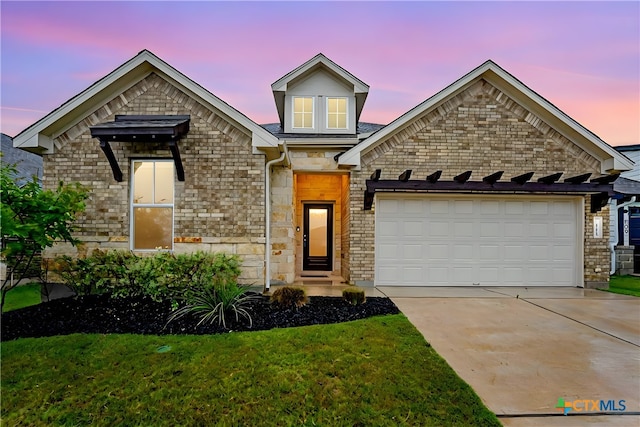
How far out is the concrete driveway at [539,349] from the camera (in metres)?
2.61

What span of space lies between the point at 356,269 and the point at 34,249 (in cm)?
647

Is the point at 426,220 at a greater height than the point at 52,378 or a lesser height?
greater

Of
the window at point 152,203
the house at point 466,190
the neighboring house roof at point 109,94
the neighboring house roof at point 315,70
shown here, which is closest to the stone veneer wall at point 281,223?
the house at point 466,190

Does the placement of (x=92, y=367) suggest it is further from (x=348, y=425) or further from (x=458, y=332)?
(x=458, y=332)

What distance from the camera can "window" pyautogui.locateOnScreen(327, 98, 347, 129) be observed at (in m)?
9.38

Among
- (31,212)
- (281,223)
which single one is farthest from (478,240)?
(31,212)

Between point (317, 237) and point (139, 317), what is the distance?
720 cm

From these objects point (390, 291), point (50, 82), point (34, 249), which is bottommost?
point (390, 291)

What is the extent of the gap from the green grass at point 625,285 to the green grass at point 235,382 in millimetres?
7485

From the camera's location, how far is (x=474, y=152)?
8312 mm

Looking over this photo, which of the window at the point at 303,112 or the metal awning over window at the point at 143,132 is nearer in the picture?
the metal awning over window at the point at 143,132

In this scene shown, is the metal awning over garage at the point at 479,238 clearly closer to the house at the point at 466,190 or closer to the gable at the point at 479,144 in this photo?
the house at the point at 466,190

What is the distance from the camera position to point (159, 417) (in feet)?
7.97

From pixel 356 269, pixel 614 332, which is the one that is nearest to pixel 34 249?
pixel 356 269
